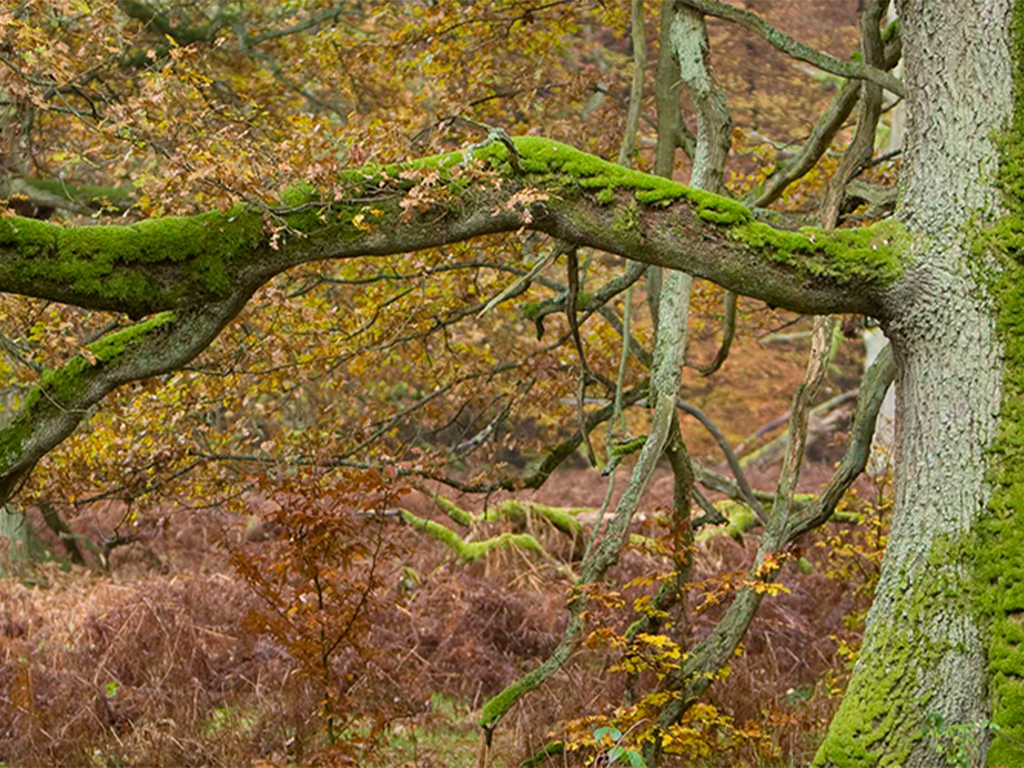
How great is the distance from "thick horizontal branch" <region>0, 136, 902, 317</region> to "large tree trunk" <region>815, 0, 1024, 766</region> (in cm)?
25

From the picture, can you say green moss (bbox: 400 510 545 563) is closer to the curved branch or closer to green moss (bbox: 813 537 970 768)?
the curved branch

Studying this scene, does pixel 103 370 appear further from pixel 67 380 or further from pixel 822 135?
pixel 822 135

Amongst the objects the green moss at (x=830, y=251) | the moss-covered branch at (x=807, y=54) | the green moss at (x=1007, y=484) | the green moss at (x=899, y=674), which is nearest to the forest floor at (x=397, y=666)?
the green moss at (x=899, y=674)

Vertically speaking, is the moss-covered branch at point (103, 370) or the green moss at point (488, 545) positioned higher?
the moss-covered branch at point (103, 370)

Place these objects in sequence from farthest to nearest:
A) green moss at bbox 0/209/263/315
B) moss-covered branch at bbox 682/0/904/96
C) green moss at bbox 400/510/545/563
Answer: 1. green moss at bbox 400/510/545/563
2. moss-covered branch at bbox 682/0/904/96
3. green moss at bbox 0/209/263/315

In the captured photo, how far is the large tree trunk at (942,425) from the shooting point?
475 centimetres

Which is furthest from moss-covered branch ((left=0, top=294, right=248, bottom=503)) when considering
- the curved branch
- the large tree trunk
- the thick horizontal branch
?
the curved branch

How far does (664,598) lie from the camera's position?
6812mm

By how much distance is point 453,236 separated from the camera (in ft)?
15.9

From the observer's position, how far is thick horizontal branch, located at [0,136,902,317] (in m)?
4.48

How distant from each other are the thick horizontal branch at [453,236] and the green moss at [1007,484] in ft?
1.47

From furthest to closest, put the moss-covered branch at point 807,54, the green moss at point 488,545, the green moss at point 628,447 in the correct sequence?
the green moss at point 488,545 → the green moss at point 628,447 → the moss-covered branch at point 807,54

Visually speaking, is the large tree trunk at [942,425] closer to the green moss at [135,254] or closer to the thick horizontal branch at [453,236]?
the thick horizontal branch at [453,236]

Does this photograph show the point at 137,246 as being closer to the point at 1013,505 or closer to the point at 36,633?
the point at 1013,505
